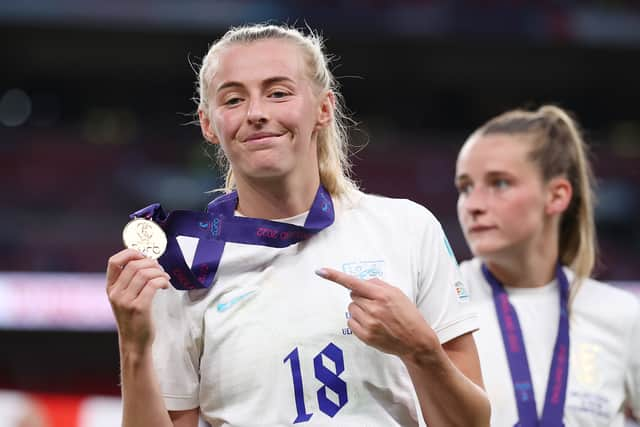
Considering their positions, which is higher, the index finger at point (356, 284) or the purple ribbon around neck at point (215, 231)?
the purple ribbon around neck at point (215, 231)

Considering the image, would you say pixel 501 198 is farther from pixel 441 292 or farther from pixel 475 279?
pixel 441 292

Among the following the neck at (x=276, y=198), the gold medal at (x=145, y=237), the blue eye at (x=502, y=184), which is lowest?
the gold medal at (x=145, y=237)

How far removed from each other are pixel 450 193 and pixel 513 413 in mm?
8397

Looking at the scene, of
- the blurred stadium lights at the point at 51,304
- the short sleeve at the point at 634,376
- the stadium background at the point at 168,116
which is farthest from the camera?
the stadium background at the point at 168,116

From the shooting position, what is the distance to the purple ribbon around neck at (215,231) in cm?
207

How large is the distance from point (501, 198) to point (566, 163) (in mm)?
330

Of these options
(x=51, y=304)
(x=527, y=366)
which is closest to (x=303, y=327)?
(x=527, y=366)

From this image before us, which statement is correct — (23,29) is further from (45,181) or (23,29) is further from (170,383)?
(170,383)

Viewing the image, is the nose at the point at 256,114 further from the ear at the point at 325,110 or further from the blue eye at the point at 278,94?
the ear at the point at 325,110

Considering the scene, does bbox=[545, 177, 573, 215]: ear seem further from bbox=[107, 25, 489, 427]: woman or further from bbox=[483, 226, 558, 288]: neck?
bbox=[107, 25, 489, 427]: woman

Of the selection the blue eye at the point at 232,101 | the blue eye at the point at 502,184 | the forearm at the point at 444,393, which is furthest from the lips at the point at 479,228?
the blue eye at the point at 232,101

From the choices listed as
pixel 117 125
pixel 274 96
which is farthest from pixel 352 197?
pixel 117 125

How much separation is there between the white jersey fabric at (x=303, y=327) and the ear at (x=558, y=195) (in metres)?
0.92

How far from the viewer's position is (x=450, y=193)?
10.9 m
